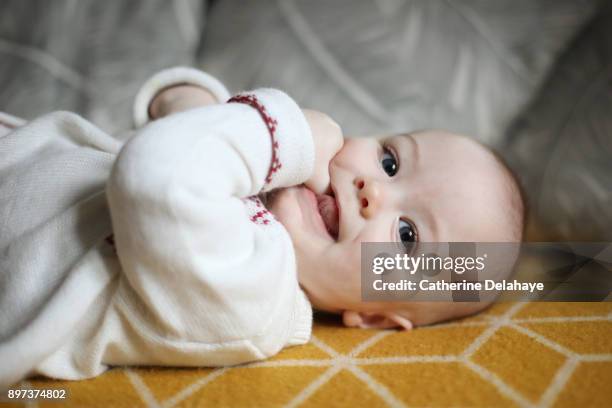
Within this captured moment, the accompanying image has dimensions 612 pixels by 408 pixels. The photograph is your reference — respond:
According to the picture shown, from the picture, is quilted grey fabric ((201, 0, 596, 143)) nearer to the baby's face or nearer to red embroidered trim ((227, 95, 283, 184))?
the baby's face

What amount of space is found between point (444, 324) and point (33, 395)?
0.66 m

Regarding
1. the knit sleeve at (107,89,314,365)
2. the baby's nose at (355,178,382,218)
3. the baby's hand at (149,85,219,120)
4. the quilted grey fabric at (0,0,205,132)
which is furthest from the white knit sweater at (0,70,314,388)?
the quilted grey fabric at (0,0,205,132)

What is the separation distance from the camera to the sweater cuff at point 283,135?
80 centimetres

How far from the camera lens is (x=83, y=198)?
82 centimetres

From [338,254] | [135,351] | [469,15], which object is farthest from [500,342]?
[469,15]

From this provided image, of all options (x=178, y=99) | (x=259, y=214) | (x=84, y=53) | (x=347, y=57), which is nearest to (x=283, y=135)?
(x=259, y=214)

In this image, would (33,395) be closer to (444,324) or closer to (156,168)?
(156,168)

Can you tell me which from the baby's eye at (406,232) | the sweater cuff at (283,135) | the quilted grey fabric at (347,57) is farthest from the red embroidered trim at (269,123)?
the quilted grey fabric at (347,57)

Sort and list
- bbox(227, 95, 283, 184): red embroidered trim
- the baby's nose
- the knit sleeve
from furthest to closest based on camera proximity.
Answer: the baby's nose
bbox(227, 95, 283, 184): red embroidered trim
the knit sleeve

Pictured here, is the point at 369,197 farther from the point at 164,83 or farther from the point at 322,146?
the point at 164,83

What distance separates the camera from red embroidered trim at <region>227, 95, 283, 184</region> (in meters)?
0.79

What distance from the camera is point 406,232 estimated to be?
0.94 metres

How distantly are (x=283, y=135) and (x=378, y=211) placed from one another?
218 millimetres

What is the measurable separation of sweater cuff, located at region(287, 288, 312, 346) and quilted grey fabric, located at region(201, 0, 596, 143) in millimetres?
651
